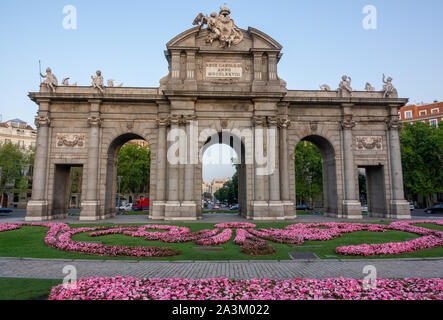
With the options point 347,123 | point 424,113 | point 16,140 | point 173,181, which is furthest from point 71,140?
point 424,113

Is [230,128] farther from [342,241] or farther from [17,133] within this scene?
[17,133]

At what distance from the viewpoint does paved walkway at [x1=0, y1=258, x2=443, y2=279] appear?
939 cm

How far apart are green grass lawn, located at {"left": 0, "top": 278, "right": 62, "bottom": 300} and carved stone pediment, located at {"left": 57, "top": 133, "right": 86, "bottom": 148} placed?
67.0 feet

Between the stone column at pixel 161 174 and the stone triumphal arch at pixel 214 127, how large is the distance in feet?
0.31

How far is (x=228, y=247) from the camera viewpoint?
1430 centimetres

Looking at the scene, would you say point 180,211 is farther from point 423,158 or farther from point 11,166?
point 423,158

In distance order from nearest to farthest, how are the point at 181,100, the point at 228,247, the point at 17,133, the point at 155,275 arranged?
the point at 155,275 < the point at 228,247 < the point at 181,100 < the point at 17,133

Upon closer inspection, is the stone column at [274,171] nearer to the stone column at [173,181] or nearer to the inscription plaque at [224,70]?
the inscription plaque at [224,70]

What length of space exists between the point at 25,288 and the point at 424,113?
84803 mm

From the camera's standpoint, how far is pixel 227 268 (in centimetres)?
1038

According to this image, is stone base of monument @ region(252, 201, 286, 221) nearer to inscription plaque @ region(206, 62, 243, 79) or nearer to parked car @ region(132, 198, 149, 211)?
inscription plaque @ region(206, 62, 243, 79)

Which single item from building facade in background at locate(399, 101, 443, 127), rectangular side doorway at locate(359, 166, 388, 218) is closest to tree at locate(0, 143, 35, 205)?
rectangular side doorway at locate(359, 166, 388, 218)
